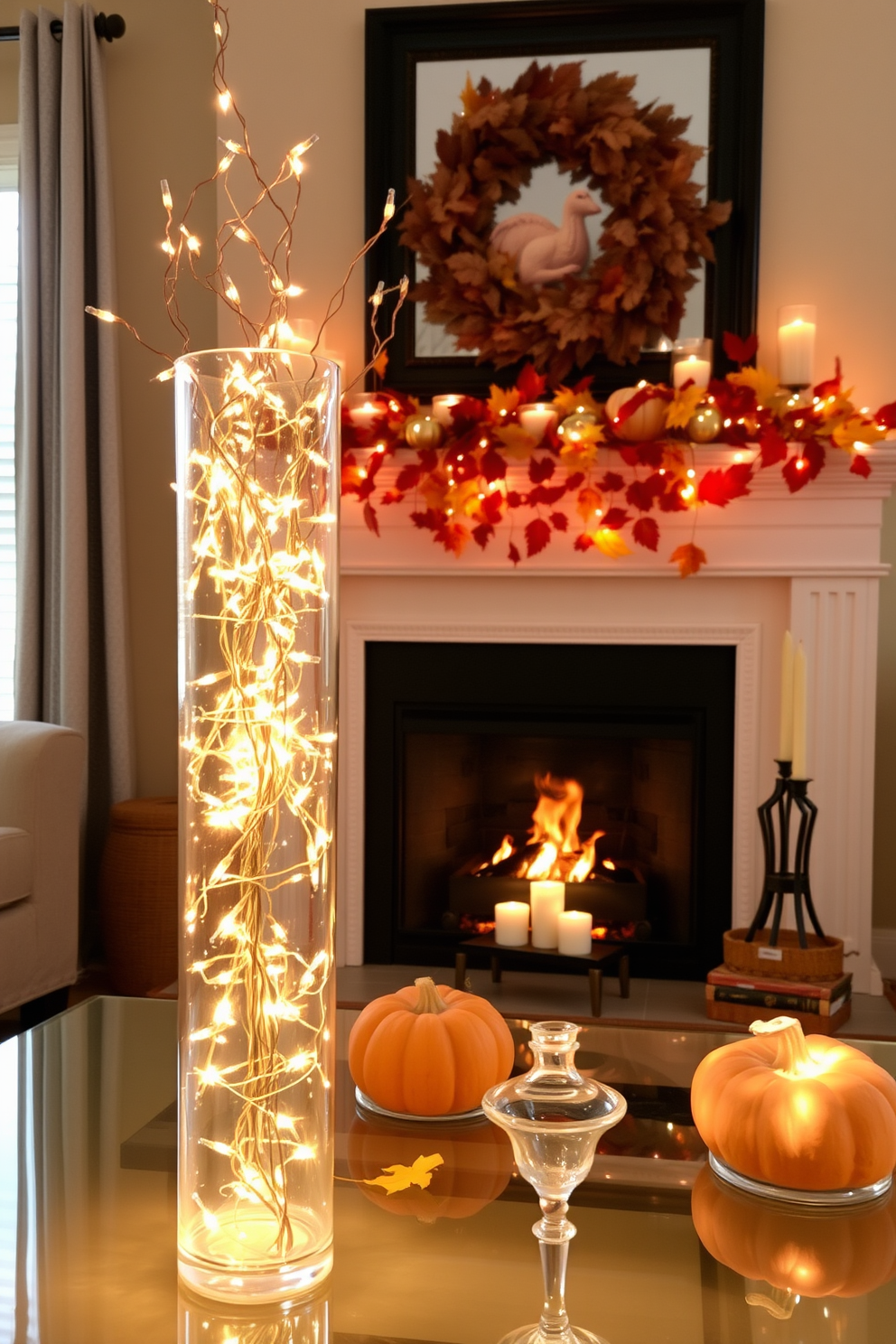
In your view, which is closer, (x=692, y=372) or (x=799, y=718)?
(x=799, y=718)

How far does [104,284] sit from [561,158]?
130 centimetres

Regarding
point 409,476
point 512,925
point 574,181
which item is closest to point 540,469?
point 409,476

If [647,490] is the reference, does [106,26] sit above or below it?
above

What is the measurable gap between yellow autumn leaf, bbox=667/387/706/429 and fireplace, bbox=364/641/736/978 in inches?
22.1

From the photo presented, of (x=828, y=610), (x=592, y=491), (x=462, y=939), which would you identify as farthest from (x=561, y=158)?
(x=462, y=939)

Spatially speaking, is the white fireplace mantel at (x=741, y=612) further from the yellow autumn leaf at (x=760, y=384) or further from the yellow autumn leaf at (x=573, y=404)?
the yellow autumn leaf at (x=573, y=404)

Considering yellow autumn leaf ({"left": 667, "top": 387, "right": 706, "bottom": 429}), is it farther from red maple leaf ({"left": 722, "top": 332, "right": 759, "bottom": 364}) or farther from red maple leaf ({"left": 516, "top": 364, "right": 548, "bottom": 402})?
red maple leaf ({"left": 516, "top": 364, "right": 548, "bottom": 402})

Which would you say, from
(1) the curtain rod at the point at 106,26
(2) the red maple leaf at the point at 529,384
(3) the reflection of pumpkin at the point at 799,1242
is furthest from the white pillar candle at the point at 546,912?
→ (1) the curtain rod at the point at 106,26

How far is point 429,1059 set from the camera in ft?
3.70

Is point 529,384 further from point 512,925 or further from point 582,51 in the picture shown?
point 512,925

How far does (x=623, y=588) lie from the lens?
121 inches

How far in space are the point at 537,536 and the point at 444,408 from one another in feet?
1.20

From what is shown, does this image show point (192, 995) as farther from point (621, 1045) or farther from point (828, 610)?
point (828, 610)

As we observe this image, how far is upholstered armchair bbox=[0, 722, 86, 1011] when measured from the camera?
2584mm
